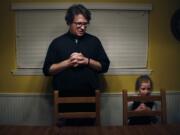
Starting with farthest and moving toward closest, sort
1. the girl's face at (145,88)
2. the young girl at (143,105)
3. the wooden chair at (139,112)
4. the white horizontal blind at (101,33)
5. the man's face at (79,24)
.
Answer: the white horizontal blind at (101,33) → the girl's face at (145,88) → the man's face at (79,24) → the young girl at (143,105) → the wooden chair at (139,112)

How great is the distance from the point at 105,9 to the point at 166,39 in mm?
743

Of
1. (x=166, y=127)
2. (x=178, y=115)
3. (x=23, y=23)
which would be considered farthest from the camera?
(x=178, y=115)

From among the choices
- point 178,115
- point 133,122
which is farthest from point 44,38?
point 178,115

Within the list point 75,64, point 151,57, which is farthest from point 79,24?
point 151,57

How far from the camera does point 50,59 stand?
2.76m

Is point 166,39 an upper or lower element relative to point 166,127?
upper

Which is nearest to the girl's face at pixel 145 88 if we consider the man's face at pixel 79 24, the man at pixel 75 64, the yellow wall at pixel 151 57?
the man at pixel 75 64

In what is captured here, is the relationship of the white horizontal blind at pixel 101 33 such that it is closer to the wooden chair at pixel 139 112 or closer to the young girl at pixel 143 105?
the young girl at pixel 143 105

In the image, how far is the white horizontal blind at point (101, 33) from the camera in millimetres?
3324

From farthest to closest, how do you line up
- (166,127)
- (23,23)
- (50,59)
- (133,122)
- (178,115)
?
(178,115)
(23,23)
(50,59)
(133,122)
(166,127)

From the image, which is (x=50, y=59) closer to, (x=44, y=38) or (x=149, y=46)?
(x=44, y=38)

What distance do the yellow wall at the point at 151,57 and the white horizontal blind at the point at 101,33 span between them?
0.27 ft

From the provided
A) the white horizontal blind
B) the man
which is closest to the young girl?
the man

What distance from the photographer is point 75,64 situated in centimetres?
266
